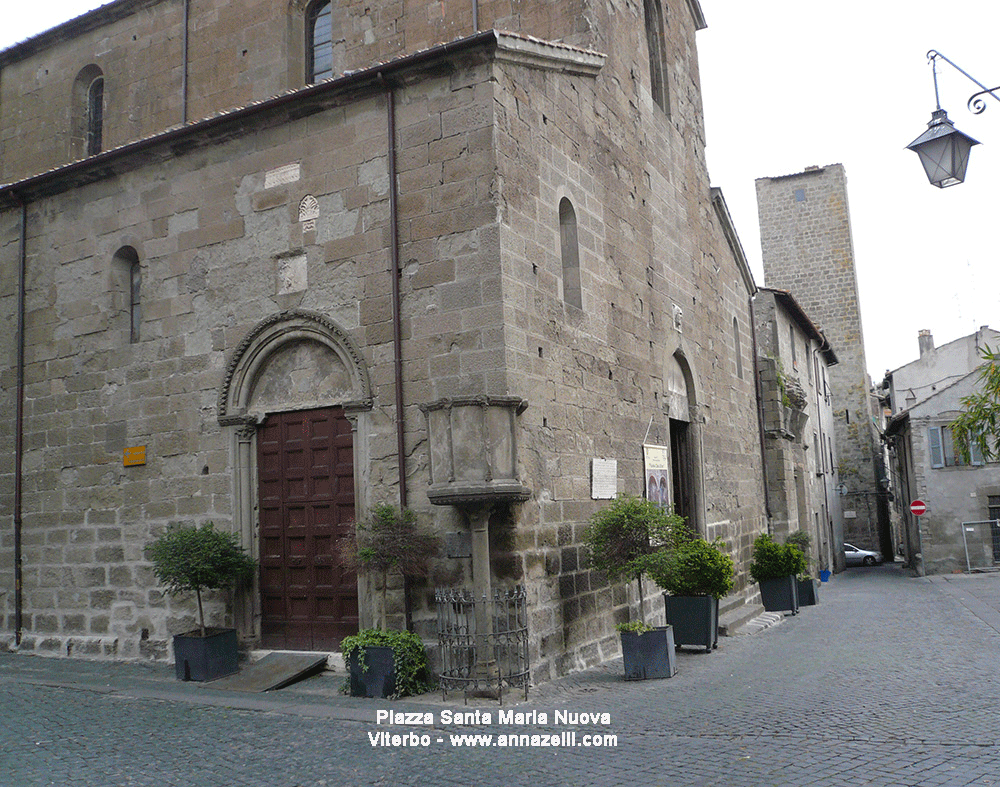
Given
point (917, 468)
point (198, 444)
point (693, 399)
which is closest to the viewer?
point (198, 444)

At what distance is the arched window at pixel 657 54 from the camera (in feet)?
48.1

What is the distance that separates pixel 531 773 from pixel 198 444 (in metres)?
6.00

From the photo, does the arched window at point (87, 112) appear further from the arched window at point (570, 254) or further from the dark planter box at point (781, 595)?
the dark planter box at point (781, 595)

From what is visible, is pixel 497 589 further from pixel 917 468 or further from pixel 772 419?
pixel 917 468

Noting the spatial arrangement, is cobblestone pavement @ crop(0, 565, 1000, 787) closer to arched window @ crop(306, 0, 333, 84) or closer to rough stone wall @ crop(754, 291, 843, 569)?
arched window @ crop(306, 0, 333, 84)

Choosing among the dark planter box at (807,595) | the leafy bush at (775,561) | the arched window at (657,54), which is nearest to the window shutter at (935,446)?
the dark planter box at (807,595)

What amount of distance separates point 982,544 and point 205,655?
2478 cm

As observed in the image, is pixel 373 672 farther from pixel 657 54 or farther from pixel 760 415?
pixel 760 415

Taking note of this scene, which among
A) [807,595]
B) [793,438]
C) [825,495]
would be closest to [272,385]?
[807,595]

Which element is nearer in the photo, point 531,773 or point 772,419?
point 531,773

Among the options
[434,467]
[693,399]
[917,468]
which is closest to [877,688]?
[434,467]

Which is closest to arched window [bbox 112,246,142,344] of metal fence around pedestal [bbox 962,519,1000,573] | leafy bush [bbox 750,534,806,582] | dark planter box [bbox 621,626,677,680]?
dark planter box [bbox 621,626,677,680]

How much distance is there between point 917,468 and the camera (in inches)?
1069

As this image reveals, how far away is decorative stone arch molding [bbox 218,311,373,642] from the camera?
9195 mm
